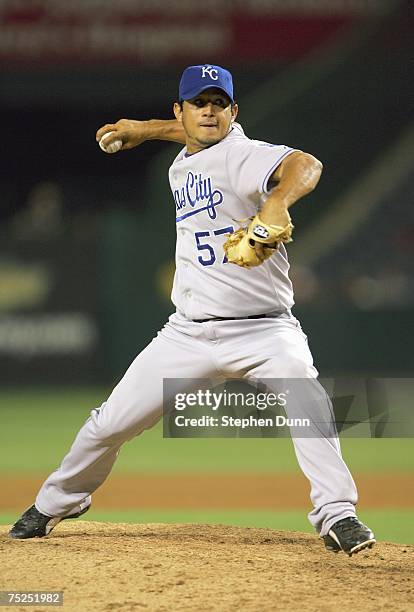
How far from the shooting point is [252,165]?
12.4ft

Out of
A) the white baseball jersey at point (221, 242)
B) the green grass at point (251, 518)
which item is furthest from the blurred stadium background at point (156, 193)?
the white baseball jersey at point (221, 242)

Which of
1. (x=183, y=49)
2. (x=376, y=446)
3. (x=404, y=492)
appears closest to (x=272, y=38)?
(x=183, y=49)

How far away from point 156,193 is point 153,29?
2.16 m

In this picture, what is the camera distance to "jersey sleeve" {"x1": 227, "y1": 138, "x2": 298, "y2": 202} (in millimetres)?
3701

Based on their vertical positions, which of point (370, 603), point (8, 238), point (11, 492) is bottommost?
point (370, 603)

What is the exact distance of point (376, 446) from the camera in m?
8.28

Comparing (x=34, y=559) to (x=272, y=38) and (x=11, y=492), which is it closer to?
(x=11, y=492)

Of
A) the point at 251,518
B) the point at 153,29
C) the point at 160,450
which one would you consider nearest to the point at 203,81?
the point at 251,518

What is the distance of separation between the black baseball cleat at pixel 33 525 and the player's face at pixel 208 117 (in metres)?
1.66

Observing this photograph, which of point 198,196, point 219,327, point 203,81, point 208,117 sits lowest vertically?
point 219,327

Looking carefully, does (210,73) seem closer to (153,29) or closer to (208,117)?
(208,117)

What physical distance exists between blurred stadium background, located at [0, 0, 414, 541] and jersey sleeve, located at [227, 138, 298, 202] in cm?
361

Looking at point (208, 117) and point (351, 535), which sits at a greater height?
point (208, 117)

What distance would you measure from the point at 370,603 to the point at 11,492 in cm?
331
